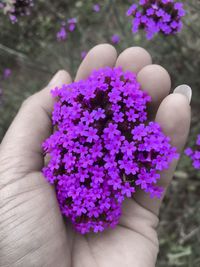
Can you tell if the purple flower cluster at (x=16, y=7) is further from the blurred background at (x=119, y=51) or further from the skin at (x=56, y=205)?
the skin at (x=56, y=205)

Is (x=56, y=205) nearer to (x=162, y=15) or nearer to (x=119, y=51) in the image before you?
(x=162, y=15)

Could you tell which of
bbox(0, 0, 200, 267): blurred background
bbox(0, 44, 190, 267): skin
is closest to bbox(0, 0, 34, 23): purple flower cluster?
bbox(0, 0, 200, 267): blurred background

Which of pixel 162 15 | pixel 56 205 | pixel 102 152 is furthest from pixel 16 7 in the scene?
pixel 56 205

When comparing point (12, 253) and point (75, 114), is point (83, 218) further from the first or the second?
point (75, 114)

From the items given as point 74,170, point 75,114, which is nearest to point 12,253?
point 74,170

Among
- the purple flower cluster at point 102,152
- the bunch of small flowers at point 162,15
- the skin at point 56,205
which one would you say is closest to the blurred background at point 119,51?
the bunch of small flowers at point 162,15

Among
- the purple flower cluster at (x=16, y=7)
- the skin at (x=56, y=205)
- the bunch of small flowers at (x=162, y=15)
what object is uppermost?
the bunch of small flowers at (x=162, y=15)

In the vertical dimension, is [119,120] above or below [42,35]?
below
